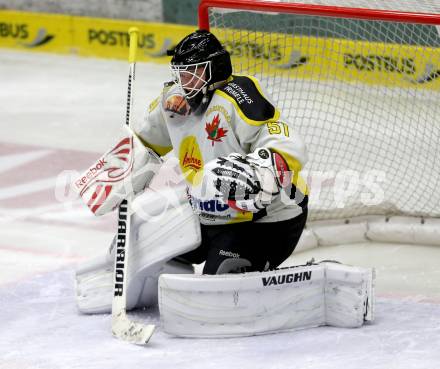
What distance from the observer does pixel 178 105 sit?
11.2 feet

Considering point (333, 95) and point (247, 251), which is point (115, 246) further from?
point (333, 95)

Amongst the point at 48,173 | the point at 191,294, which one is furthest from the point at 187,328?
the point at 48,173

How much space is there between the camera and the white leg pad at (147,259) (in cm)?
338

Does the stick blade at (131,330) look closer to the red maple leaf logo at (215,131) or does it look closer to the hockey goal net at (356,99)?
the red maple leaf logo at (215,131)

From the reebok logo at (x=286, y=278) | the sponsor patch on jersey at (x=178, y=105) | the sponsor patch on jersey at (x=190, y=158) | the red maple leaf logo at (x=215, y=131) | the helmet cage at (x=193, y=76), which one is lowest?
the reebok logo at (x=286, y=278)

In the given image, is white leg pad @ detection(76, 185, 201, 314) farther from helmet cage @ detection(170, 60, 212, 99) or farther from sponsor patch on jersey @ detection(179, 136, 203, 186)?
helmet cage @ detection(170, 60, 212, 99)

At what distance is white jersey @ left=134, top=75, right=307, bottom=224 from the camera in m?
3.20

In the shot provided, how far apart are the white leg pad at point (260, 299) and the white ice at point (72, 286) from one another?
0.17 feet

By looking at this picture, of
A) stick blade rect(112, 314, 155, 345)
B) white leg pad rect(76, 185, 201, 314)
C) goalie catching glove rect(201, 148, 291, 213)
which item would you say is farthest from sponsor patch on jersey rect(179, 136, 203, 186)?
stick blade rect(112, 314, 155, 345)

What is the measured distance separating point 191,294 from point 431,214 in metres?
1.66

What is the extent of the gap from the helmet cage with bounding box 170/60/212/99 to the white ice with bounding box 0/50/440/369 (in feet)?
2.63

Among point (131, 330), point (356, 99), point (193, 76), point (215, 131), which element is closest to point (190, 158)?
point (215, 131)

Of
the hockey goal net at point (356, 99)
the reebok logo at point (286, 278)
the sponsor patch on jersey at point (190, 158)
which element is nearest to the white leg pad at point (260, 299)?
the reebok logo at point (286, 278)

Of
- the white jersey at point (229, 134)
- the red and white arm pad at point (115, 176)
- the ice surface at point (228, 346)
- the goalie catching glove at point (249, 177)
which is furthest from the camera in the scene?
the red and white arm pad at point (115, 176)
